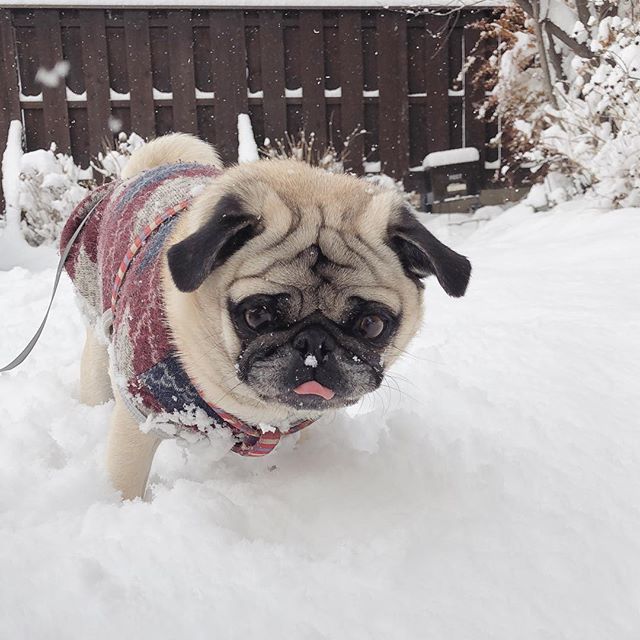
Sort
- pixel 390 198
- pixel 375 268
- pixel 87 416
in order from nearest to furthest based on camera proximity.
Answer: pixel 375 268 → pixel 390 198 → pixel 87 416

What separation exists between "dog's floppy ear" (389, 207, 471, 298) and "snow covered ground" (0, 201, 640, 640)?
499 mm

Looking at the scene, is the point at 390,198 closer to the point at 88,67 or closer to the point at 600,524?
the point at 600,524

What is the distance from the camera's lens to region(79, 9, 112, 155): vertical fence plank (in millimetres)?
6988

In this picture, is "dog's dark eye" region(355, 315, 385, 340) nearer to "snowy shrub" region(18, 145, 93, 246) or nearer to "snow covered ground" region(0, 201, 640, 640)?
"snow covered ground" region(0, 201, 640, 640)

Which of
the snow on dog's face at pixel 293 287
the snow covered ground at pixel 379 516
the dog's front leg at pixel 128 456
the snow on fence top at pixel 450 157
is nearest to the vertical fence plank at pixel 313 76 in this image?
the snow on fence top at pixel 450 157

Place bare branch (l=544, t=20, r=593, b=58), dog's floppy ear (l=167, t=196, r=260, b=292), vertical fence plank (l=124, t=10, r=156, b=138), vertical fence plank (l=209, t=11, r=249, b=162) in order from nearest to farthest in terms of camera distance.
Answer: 1. dog's floppy ear (l=167, t=196, r=260, b=292)
2. bare branch (l=544, t=20, r=593, b=58)
3. vertical fence plank (l=124, t=10, r=156, b=138)
4. vertical fence plank (l=209, t=11, r=249, b=162)

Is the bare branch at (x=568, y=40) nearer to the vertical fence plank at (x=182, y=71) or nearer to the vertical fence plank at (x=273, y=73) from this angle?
the vertical fence plank at (x=273, y=73)

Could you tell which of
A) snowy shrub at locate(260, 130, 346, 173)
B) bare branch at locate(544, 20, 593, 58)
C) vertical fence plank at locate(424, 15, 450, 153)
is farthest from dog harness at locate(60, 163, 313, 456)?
vertical fence plank at locate(424, 15, 450, 153)

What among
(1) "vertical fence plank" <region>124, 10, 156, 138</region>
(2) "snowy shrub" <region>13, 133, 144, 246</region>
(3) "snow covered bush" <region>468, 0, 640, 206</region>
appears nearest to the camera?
(3) "snow covered bush" <region>468, 0, 640, 206</region>

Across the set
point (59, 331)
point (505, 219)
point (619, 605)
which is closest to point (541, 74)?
point (505, 219)

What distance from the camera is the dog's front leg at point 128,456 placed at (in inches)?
63.0

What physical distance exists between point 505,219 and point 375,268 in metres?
5.37

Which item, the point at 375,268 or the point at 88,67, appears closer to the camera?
the point at 375,268

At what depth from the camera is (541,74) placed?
697 centimetres
